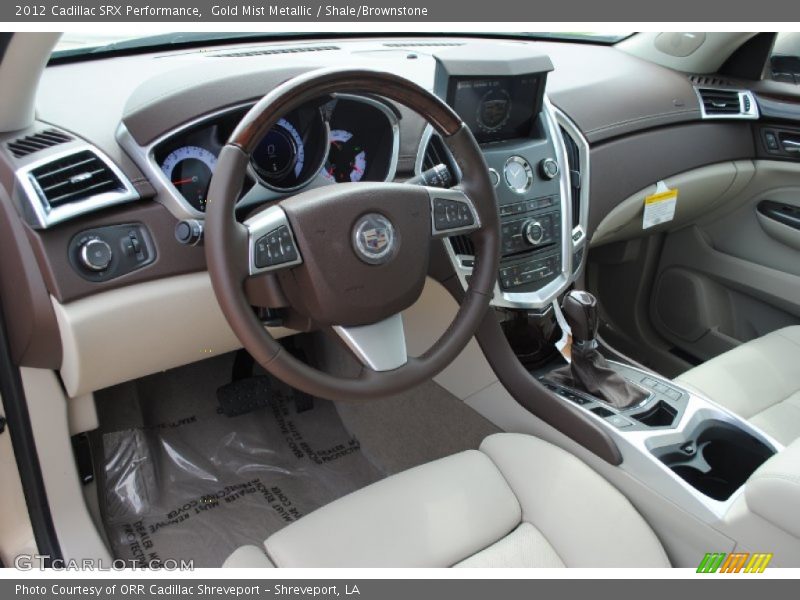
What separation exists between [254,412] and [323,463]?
0.26 m

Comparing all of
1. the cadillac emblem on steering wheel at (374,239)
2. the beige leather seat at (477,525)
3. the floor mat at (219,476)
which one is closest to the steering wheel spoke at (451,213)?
the cadillac emblem on steering wheel at (374,239)

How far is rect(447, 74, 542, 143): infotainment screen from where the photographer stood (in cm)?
148

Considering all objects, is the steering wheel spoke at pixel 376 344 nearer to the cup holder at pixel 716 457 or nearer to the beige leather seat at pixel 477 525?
the beige leather seat at pixel 477 525

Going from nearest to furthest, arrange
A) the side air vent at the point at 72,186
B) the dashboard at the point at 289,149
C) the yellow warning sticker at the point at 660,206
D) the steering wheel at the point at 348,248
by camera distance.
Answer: the steering wheel at the point at 348,248 → the side air vent at the point at 72,186 → the dashboard at the point at 289,149 → the yellow warning sticker at the point at 660,206

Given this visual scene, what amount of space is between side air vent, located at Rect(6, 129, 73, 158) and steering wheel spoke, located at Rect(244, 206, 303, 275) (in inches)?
16.8

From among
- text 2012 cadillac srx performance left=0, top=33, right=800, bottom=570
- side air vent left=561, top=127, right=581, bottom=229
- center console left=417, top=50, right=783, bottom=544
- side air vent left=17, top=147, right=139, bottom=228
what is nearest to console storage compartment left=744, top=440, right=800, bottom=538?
text 2012 cadillac srx performance left=0, top=33, right=800, bottom=570

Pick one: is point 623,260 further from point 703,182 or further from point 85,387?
point 85,387

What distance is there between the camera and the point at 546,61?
1.55m

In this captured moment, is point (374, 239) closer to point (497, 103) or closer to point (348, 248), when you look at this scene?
point (348, 248)

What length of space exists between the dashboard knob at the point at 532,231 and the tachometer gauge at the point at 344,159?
40cm

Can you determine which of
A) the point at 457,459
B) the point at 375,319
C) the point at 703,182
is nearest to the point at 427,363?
the point at 375,319

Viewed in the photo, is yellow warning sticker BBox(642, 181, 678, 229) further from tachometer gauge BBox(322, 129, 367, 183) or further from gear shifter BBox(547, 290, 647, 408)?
tachometer gauge BBox(322, 129, 367, 183)

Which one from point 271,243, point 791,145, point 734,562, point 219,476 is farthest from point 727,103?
point 219,476

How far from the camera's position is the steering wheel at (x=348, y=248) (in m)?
1.00
